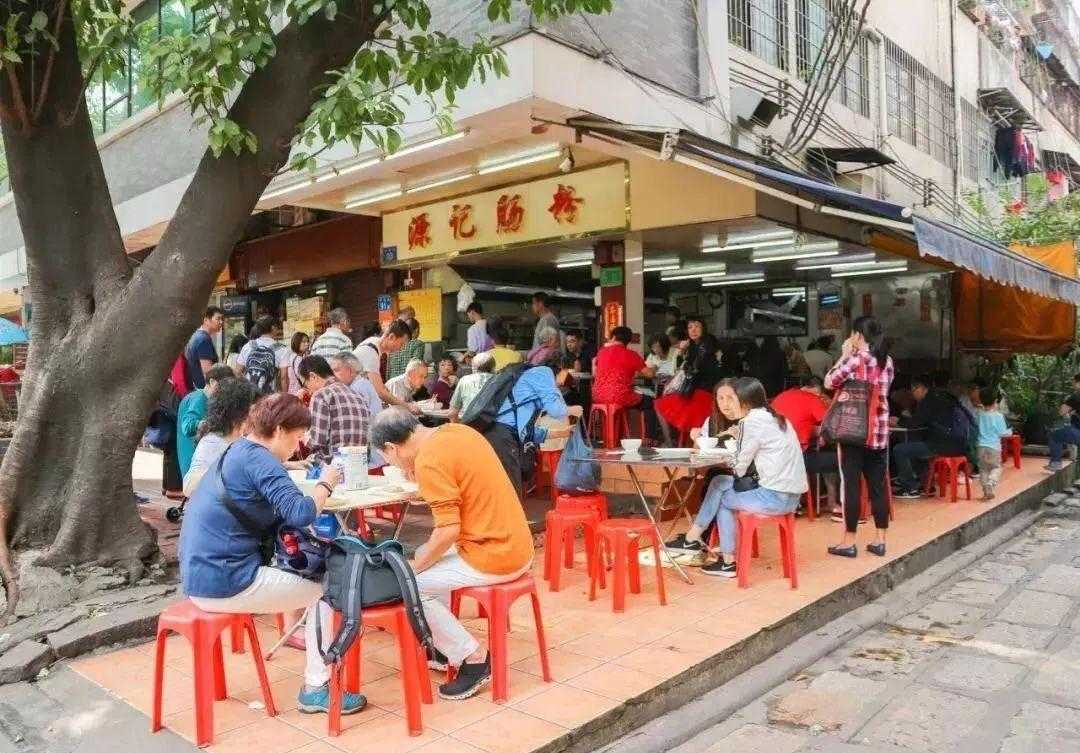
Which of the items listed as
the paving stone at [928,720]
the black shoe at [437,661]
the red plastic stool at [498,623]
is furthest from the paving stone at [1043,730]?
the black shoe at [437,661]

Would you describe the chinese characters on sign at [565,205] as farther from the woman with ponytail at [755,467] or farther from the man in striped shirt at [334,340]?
the woman with ponytail at [755,467]

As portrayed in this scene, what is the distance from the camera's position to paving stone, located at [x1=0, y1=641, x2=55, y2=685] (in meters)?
4.34

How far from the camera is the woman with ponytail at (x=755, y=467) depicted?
5441mm

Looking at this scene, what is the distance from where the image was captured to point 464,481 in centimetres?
374

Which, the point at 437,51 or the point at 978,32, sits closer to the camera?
the point at 437,51

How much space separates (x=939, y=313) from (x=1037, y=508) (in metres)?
5.11

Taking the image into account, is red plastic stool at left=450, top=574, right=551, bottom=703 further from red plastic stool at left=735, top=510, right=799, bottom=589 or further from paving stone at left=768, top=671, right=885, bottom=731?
red plastic stool at left=735, top=510, right=799, bottom=589

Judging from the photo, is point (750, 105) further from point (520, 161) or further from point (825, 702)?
point (825, 702)

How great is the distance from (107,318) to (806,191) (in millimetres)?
5436

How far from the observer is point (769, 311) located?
14.9m

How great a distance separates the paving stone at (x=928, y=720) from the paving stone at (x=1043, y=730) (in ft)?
0.55

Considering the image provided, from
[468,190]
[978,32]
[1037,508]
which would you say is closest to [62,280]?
[468,190]

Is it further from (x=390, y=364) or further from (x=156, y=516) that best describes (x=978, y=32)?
(x=156, y=516)

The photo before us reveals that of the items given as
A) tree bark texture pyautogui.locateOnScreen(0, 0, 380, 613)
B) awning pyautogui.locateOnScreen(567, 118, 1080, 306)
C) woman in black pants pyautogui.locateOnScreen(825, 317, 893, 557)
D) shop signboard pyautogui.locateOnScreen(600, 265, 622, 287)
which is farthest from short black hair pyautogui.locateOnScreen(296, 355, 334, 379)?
shop signboard pyautogui.locateOnScreen(600, 265, 622, 287)
